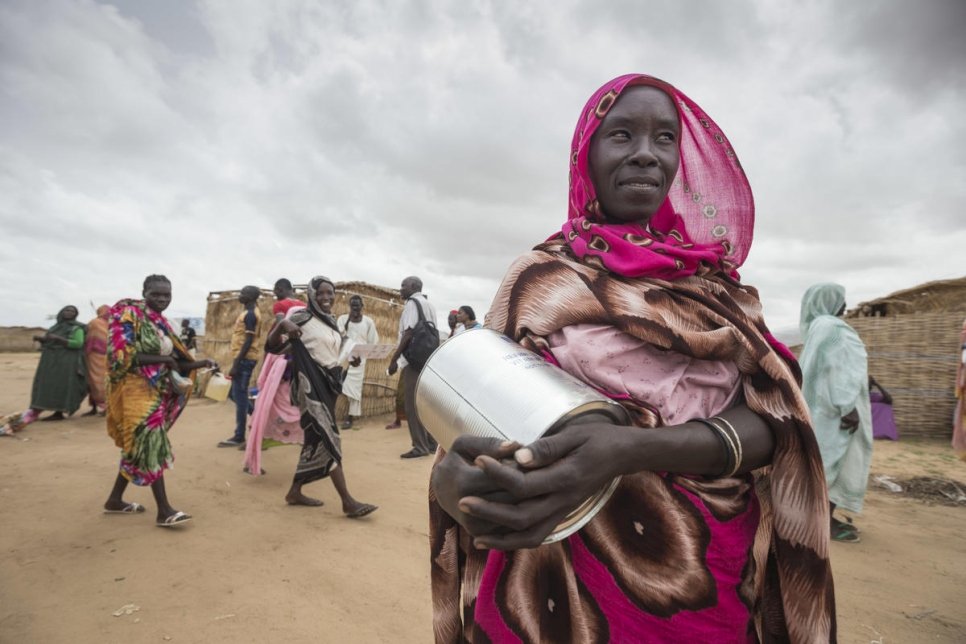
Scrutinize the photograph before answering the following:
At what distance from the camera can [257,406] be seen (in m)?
5.01

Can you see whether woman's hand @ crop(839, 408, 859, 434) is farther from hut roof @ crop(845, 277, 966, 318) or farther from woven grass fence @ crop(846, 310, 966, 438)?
hut roof @ crop(845, 277, 966, 318)

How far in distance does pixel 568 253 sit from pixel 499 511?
0.73m

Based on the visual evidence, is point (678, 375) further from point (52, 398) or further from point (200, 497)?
point (52, 398)

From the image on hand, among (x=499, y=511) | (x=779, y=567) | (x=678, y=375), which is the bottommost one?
(x=779, y=567)

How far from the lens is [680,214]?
4.90 ft

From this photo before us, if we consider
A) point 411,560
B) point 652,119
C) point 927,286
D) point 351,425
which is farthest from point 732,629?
point 927,286

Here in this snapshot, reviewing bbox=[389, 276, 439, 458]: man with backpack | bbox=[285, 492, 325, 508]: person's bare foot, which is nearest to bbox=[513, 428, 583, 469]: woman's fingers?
bbox=[285, 492, 325, 508]: person's bare foot

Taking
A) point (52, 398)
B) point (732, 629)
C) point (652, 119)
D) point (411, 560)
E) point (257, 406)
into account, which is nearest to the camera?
point (732, 629)

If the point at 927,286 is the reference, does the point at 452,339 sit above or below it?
below

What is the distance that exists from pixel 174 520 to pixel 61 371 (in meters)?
6.36

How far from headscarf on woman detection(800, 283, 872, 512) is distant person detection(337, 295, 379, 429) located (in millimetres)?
6413

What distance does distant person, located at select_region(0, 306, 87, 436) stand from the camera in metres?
7.86

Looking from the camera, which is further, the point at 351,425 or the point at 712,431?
the point at 351,425

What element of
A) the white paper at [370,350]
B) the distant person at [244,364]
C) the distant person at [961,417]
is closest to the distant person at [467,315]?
the distant person at [244,364]
